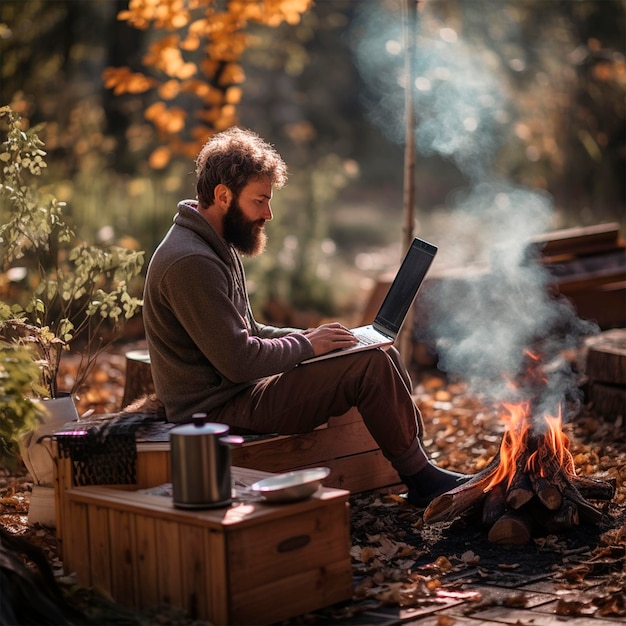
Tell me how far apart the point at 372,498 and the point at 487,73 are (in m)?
9.27

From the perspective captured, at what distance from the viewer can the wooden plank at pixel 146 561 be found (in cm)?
373

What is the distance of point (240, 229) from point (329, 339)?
2.04 feet

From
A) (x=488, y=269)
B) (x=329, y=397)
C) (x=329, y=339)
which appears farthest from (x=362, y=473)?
(x=488, y=269)

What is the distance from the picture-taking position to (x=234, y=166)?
4672 mm

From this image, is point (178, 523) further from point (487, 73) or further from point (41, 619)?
point (487, 73)

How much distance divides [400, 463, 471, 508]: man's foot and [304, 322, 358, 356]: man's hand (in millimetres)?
703

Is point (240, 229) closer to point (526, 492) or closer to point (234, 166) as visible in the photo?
point (234, 166)

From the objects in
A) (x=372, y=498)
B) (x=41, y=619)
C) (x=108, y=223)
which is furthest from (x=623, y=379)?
(x=108, y=223)

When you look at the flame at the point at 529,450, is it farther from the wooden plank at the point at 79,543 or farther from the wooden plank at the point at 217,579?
the wooden plank at the point at 79,543

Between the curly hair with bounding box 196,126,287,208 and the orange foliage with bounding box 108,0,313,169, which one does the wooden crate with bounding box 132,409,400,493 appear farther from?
the orange foliage with bounding box 108,0,313,169

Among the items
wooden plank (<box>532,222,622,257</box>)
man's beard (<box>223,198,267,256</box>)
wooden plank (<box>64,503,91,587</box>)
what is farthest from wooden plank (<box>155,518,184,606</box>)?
wooden plank (<box>532,222,622,257</box>)

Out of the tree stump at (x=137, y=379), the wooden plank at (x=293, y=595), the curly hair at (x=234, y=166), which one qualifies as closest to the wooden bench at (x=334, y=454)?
the wooden plank at (x=293, y=595)

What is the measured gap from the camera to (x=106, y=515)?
154 inches

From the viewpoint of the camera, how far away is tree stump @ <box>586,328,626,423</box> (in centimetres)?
651
